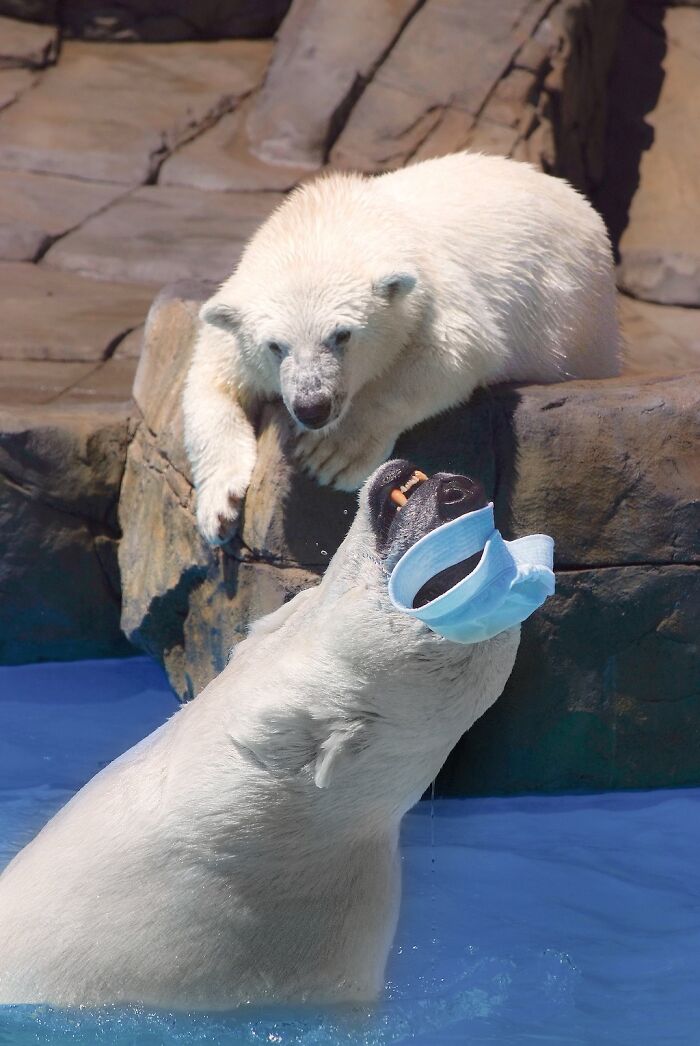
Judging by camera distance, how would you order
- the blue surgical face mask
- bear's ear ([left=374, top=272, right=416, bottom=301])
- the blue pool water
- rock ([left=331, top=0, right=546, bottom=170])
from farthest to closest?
rock ([left=331, top=0, right=546, bottom=170]), bear's ear ([left=374, top=272, right=416, bottom=301]), the blue pool water, the blue surgical face mask

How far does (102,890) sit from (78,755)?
2.36m

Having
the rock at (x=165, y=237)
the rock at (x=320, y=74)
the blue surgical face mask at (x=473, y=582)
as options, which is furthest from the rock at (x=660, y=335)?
the blue surgical face mask at (x=473, y=582)

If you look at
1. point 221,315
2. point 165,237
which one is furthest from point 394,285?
point 165,237

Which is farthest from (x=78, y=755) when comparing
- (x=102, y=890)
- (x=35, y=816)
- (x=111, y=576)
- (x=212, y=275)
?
(x=212, y=275)

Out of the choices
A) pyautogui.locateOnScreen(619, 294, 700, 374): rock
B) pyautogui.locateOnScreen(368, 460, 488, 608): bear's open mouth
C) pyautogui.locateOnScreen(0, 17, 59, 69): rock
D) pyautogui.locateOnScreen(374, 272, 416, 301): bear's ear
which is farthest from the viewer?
pyautogui.locateOnScreen(0, 17, 59, 69): rock

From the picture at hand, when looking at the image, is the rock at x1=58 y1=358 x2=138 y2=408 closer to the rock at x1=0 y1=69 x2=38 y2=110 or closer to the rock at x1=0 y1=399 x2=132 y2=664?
the rock at x1=0 y1=399 x2=132 y2=664

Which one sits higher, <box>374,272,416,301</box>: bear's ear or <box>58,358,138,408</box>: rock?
<box>374,272,416,301</box>: bear's ear

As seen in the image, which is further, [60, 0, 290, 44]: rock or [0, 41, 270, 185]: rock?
[60, 0, 290, 44]: rock

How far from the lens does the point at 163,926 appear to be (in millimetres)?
2633

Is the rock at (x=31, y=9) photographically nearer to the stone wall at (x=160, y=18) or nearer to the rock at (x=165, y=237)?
the stone wall at (x=160, y=18)

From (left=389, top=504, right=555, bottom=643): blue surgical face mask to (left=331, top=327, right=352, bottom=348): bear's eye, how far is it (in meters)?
Result: 1.98

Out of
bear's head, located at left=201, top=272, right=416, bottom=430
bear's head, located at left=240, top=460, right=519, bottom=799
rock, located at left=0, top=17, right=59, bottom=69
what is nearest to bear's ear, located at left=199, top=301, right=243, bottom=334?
bear's head, located at left=201, top=272, right=416, bottom=430

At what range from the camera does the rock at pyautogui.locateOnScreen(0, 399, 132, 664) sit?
17.9 feet

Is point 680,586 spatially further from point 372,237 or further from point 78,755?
point 78,755
